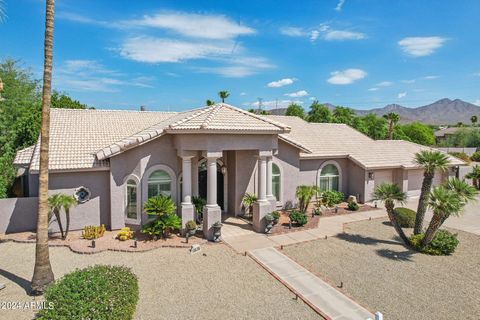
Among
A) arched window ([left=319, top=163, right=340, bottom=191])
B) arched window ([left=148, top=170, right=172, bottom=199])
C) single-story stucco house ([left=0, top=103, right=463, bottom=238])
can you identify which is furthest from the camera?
arched window ([left=319, top=163, right=340, bottom=191])

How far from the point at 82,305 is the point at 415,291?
36.0 ft

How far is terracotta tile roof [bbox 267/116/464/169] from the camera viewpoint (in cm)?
2428

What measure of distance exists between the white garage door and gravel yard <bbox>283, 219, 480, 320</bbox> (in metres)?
8.26

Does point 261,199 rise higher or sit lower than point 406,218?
higher

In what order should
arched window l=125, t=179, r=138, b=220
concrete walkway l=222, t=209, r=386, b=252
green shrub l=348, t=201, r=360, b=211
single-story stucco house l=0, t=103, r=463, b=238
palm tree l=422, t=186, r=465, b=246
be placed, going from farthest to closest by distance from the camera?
1. green shrub l=348, t=201, r=360, b=211
2. arched window l=125, t=179, r=138, b=220
3. single-story stucco house l=0, t=103, r=463, b=238
4. concrete walkway l=222, t=209, r=386, b=252
5. palm tree l=422, t=186, r=465, b=246

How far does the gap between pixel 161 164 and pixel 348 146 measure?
55.0ft

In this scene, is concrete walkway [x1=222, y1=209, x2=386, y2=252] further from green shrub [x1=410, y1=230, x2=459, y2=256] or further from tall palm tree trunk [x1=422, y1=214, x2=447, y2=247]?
tall palm tree trunk [x1=422, y1=214, x2=447, y2=247]

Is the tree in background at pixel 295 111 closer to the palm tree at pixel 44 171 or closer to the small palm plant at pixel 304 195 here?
the small palm plant at pixel 304 195

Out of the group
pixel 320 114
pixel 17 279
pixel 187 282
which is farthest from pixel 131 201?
pixel 320 114

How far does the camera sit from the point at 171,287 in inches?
438

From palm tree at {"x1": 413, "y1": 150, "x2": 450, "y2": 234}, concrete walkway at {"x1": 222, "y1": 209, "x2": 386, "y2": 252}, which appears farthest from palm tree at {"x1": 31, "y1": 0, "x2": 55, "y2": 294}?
palm tree at {"x1": 413, "y1": 150, "x2": 450, "y2": 234}

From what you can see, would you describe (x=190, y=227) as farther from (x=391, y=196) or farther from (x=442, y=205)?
(x=442, y=205)

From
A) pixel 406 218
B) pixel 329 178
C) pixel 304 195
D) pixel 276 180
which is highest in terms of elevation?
pixel 276 180

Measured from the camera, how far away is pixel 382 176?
25.2m
